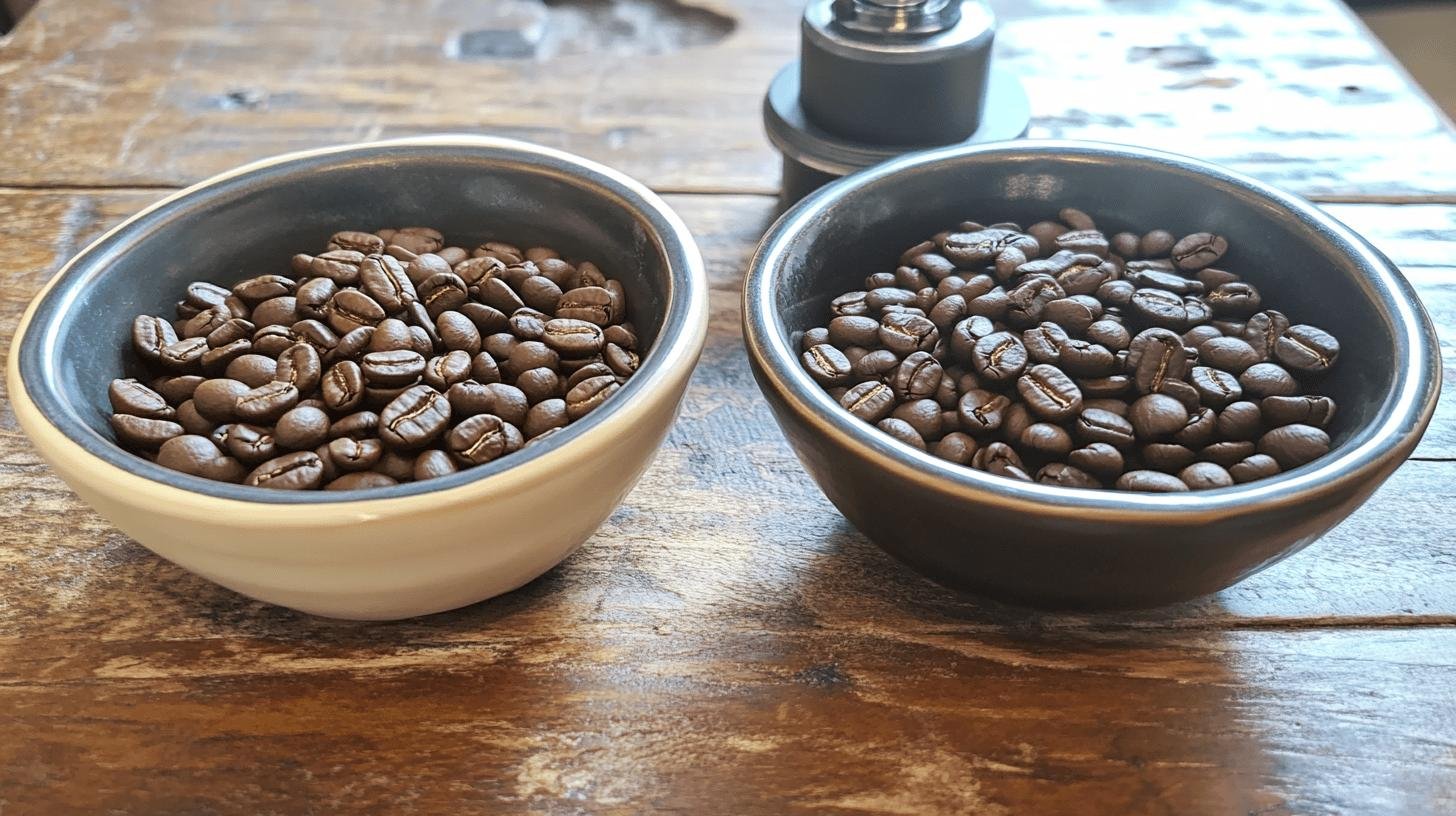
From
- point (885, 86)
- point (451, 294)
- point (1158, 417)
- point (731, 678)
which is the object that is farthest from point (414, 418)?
point (885, 86)

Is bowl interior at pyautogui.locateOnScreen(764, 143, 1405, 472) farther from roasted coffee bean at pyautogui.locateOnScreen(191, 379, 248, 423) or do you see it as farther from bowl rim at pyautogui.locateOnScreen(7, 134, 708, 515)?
roasted coffee bean at pyautogui.locateOnScreen(191, 379, 248, 423)

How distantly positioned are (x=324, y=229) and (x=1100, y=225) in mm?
703

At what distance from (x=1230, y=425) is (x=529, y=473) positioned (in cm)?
50

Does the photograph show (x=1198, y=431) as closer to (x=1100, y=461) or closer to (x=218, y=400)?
(x=1100, y=461)

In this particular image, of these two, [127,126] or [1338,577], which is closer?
[1338,577]

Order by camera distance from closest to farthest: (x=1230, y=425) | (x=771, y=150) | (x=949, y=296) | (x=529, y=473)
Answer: (x=529, y=473)
(x=1230, y=425)
(x=949, y=296)
(x=771, y=150)

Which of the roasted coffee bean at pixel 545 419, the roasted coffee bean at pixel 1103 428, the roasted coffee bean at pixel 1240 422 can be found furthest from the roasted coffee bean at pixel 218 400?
the roasted coffee bean at pixel 1240 422

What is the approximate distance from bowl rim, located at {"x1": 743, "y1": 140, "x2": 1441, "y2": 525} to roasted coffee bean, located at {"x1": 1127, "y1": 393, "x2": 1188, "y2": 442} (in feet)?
0.35

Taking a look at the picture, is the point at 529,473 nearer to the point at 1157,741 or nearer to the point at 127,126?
the point at 1157,741

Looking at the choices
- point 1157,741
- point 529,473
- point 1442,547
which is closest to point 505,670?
point 529,473

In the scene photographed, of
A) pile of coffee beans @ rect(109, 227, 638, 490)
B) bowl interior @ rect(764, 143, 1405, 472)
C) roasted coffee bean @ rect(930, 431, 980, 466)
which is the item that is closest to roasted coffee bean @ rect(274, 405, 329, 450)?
pile of coffee beans @ rect(109, 227, 638, 490)

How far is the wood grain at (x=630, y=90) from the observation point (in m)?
1.44

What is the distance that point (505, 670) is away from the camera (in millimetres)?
849

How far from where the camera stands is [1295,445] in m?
0.81
